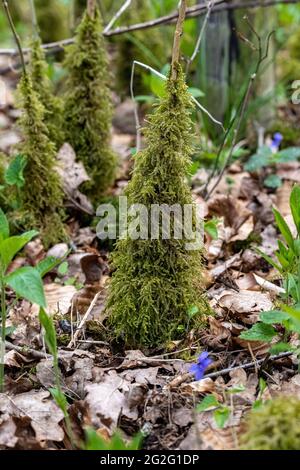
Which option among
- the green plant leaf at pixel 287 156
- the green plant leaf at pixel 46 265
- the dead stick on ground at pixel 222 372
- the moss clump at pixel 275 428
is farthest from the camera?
the green plant leaf at pixel 287 156

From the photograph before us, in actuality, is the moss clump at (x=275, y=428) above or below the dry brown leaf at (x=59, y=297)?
below

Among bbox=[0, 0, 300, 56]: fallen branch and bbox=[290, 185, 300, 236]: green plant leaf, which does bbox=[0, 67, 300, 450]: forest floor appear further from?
bbox=[0, 0, 300, 56]: fallen branch

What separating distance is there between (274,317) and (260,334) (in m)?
0.17

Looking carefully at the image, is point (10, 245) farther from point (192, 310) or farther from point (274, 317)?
point (274, 317)

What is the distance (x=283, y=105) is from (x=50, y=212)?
2.76 m

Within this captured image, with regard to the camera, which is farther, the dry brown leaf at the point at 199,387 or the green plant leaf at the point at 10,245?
the dry brown leaf at the point at 199,387

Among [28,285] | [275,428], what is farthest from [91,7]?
[275,428]

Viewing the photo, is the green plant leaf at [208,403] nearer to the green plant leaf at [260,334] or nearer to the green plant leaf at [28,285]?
the green plant leaf at [260,334]

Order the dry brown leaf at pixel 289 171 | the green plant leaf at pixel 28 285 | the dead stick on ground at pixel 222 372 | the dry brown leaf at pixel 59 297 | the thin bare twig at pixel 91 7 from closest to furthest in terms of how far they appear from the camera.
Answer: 1. the green plant leaf at pixel 28 285
2. the dead stick on ground at pixel 222 372
3. the dry brown leaf at pixel 59 297
4. the thin bare twig at pixel 91 7
5. the dry brown leaf at pixel 289 171

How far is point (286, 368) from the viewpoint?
2451mm

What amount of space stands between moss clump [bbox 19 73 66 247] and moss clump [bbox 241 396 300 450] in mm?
1846

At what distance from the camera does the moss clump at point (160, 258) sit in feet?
7.91

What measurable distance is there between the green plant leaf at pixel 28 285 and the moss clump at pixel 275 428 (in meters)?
0.76

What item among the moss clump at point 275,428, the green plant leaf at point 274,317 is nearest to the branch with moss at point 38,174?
the green plant leaf at point 274,317
